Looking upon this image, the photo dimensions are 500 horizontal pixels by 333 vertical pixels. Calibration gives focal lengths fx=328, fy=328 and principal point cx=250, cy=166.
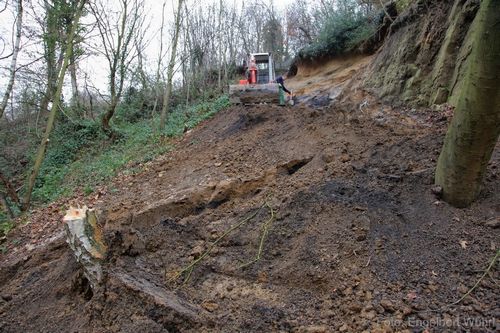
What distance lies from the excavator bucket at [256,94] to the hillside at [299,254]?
17.1 ft

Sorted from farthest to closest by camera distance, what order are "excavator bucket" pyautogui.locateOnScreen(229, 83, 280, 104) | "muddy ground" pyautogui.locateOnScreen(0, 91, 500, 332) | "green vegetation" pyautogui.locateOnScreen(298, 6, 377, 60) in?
"green vegetation" pyautogui.locateOnScreen(298, 6, 377, 60), "excavator bucket" pyautogui.locateOnScreen(229, 83, 280, 104), "muddy ground" pyautogui.locateOnScreen(0, 91, 500, 332)

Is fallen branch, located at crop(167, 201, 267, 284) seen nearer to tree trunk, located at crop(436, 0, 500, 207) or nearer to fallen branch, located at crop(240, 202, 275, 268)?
fallen branch, located at crop(240, 202, 275, 268)

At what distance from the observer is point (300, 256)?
9.64 ft

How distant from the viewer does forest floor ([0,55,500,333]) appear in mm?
2316

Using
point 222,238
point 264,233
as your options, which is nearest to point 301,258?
point 264,233

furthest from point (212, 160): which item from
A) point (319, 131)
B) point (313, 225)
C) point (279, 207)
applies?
point (313, 225)

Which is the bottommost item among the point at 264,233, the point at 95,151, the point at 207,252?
the point at 207,252

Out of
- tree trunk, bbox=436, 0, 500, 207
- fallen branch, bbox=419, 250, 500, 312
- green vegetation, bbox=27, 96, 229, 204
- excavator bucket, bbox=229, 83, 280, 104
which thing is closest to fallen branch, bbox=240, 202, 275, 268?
fallen branch, bbox=419, 250, 500, 312

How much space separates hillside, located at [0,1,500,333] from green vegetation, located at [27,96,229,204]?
3207 millimetres

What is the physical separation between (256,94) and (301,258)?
831 cm

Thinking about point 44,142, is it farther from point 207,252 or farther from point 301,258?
point 301,258

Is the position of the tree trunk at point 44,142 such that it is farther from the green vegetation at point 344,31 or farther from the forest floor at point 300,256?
the green vegetation at point 344,31

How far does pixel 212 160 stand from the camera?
6602 mm

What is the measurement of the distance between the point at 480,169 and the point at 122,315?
3.11 meters
